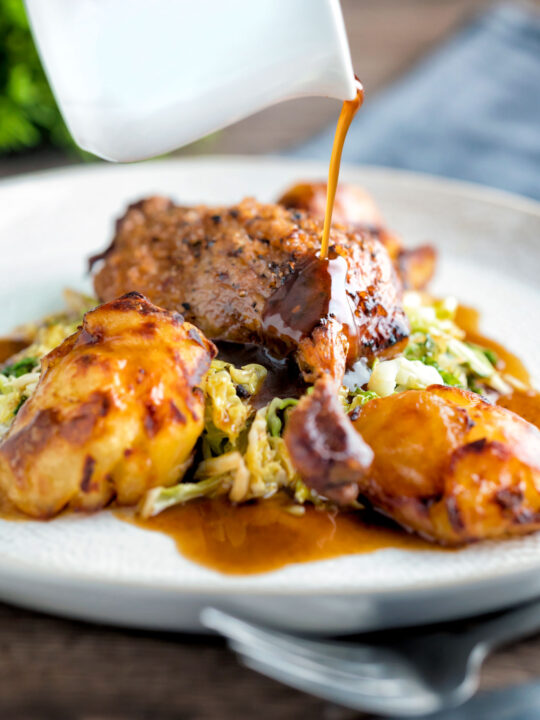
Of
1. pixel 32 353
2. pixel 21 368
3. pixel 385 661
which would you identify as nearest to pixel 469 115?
pixel 32 353

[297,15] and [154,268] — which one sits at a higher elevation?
[297,15]

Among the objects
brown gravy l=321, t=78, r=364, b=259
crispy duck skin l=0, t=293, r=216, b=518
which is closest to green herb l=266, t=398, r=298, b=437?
crispy duck skin l=0, t=293, r=216, b=518

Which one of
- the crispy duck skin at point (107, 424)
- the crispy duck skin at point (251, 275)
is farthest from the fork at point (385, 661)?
the crispy duck skin at point (251, 275)

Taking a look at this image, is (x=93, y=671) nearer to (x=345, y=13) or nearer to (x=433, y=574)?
(x=433, y=574)

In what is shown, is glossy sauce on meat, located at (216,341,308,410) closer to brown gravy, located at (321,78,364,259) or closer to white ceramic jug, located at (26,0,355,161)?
brown gravy, located at (321,78,364,259)

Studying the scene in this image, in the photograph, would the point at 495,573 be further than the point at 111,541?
No

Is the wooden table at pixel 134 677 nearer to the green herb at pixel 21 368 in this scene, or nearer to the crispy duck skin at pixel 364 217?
the green herb at pixel 21 368

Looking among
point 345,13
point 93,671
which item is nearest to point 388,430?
point 93,671
